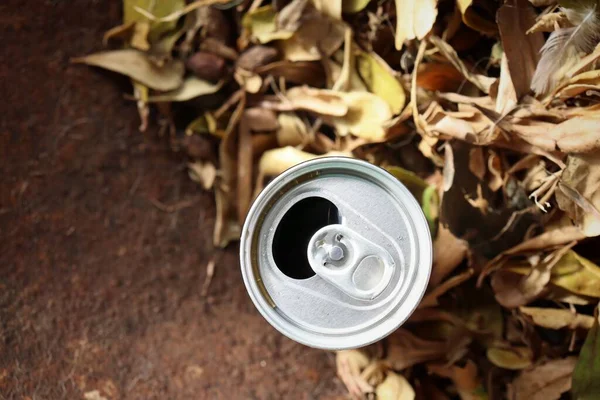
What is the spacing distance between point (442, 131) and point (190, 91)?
29 cm

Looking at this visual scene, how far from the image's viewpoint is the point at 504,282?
69 cm

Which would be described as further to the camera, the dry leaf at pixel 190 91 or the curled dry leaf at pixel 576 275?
the dry leaf at pixel 190 91

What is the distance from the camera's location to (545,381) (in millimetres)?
692

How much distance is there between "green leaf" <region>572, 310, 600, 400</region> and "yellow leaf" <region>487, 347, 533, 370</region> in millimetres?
60

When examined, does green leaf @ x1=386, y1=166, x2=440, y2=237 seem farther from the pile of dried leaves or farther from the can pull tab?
the can pull tab

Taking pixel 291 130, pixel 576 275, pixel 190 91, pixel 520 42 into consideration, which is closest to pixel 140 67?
pixel 190 91

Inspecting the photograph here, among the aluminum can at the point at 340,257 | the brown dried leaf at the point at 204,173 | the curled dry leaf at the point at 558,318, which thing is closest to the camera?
the aluminum can at the point at 340,257

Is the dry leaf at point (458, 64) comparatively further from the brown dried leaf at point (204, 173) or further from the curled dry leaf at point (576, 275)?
the brown dried leaf at point (204, 173)

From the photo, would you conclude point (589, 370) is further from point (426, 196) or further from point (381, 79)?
point (381, 79)

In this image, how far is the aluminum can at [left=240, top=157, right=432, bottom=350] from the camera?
0.57 meters

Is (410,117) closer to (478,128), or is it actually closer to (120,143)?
(478,128)

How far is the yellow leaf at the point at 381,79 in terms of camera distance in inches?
27.8

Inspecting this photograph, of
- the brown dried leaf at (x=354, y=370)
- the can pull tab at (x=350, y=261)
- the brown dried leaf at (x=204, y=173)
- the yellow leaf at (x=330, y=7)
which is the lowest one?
the brown dried leaf at (x=354, y=370)

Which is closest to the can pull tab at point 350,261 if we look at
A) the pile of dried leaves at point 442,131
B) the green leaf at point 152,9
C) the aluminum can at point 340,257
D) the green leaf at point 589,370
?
the aluminum can at point 340,257
